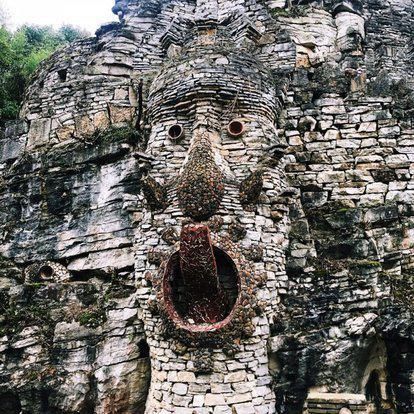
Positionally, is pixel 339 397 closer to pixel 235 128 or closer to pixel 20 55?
pixel 235 128

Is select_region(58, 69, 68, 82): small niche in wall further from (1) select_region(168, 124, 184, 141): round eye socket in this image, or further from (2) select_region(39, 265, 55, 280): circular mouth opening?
(2) select_region(39, 265, 55, 280): circular mouth opening

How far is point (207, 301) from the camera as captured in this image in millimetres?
6527

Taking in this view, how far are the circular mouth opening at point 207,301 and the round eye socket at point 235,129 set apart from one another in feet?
7.12

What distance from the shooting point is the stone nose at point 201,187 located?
6.60 meters

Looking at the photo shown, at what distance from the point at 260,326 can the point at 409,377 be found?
2.34m

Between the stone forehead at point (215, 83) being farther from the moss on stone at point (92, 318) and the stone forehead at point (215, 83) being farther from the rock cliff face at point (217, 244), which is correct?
the moss on stone at point (92, 318)

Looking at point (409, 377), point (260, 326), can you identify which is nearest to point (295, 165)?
point (260, 326)

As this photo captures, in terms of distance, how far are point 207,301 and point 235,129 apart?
9.95ft

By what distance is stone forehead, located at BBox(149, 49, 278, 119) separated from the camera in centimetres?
739

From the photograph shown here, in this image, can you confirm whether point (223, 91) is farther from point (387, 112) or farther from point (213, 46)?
point (387, 112)

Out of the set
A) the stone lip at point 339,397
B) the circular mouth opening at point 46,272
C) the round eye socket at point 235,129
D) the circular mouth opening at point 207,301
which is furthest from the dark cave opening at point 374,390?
the circular mouth opening at point 46,272

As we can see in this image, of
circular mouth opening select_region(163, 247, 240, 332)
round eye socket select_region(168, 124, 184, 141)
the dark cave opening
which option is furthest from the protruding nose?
the dark cave opening

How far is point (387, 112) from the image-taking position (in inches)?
328

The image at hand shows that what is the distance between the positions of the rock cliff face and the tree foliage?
426 centimetres
